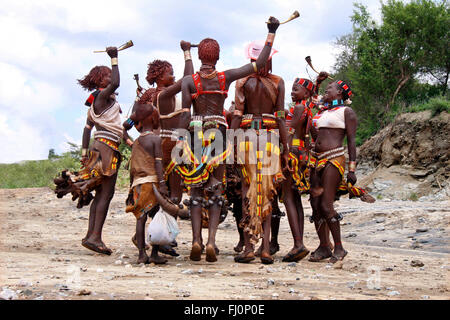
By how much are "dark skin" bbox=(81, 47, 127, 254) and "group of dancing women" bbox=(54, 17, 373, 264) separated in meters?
0.01

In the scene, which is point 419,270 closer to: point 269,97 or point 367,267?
point 367,267

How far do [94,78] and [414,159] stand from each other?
51.8 ft

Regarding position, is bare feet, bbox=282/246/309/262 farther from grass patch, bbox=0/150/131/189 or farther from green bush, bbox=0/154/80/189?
green bush, bbox=0/154/80/189

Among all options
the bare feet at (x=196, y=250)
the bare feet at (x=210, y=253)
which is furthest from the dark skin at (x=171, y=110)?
the bare feet at (x=210, y=253)

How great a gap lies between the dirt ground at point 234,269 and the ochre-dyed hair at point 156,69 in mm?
2437

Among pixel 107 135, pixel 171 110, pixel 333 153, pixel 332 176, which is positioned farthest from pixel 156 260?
pixel 333 153

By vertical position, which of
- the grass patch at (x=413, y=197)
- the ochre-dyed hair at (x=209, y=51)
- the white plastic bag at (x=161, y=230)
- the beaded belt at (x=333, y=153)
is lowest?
the white plastic bag at (x=161, y=230)

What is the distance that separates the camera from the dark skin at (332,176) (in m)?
7.09

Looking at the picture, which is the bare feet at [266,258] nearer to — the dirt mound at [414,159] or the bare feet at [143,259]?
the bare feet at [143,259]

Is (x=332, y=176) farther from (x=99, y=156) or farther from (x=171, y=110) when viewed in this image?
(x=99, y=156)

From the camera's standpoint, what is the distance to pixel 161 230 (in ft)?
20.9

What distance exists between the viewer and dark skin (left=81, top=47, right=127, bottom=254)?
737 cm
